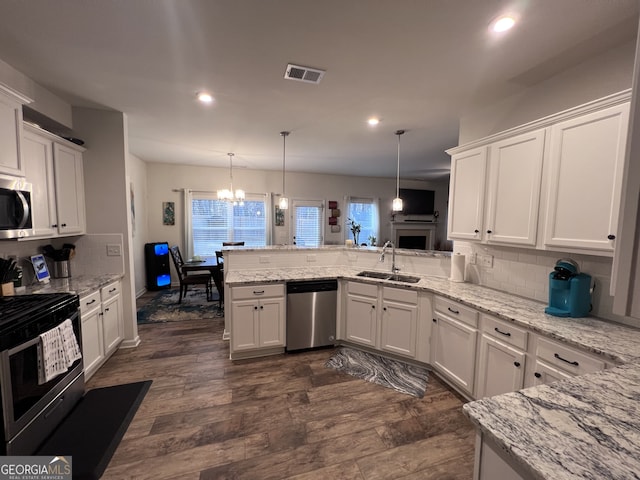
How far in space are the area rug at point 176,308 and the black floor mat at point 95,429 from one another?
72.9 inches

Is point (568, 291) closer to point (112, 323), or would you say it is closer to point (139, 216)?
point (112, 323)

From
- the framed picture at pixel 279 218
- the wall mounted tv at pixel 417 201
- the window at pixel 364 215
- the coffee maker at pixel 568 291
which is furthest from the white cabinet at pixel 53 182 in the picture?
the wall mounted tv at pixel 417 201

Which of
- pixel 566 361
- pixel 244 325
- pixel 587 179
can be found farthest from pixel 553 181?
pixel 244 325

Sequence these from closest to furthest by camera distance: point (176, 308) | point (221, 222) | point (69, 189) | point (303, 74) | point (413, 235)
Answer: point (303, 74)
point (69, 189)
point (176, 308)
point (221, 222)
point (413, 235)

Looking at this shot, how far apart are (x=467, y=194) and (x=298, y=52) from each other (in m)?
1.99

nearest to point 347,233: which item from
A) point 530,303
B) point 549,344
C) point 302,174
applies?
point 302,174

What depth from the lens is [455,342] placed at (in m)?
2.45

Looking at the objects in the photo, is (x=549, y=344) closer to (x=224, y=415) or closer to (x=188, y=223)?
(x=224, y=415)

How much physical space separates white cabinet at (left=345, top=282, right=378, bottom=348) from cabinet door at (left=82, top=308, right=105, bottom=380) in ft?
8.46

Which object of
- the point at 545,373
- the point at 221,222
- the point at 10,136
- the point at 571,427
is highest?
the point at 10,136

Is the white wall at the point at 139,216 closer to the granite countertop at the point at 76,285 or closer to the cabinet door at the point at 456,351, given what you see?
the granite countertop at the point at 76,285

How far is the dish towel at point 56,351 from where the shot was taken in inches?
68.7

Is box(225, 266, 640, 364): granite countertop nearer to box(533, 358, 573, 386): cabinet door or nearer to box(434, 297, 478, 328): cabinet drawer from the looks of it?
box(434, 297, 478, 328): cabinet drawer

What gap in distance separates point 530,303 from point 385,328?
1.36m
